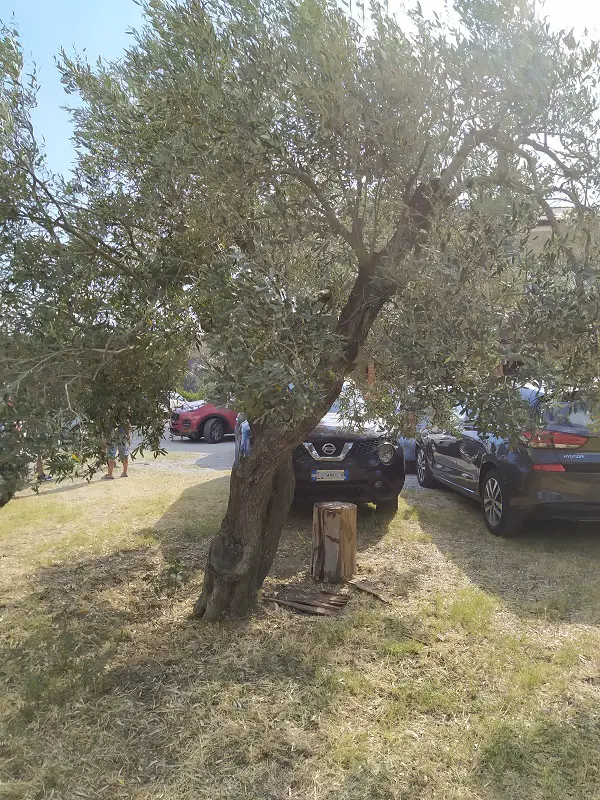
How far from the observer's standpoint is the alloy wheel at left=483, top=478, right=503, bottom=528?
656cm

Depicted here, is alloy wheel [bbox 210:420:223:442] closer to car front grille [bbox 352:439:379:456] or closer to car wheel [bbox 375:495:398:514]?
car wheel [bbox 375:495:398:514]

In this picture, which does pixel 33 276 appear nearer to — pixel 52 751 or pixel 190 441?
pixel 52 751

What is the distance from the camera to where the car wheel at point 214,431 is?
1650 centimetres

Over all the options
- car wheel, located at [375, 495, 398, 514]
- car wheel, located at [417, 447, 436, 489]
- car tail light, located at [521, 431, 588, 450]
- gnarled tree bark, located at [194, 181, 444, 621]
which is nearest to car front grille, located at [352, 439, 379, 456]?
car wheel, located at [375, 495, 398, 514]

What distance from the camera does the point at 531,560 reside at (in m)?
5.77

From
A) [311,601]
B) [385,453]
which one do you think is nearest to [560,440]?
[385,453]

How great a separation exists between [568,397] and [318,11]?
245 cm

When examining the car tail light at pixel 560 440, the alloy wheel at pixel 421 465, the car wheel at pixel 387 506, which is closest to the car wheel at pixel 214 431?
the alloy wheel at pixel 421 465

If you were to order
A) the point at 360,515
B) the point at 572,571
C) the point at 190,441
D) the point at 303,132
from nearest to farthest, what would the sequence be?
the point at 303,132
the point at 572,571
the point at 360,515
the point at 190,441

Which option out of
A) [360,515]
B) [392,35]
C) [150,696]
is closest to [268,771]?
[150,696]

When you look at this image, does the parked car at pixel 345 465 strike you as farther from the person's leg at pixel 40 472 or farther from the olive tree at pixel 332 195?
the person's leg at pixel 40 472

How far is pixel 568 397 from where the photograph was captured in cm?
314

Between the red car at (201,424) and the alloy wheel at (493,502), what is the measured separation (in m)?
10.1

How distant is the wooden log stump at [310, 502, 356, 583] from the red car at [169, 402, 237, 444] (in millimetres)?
10975
